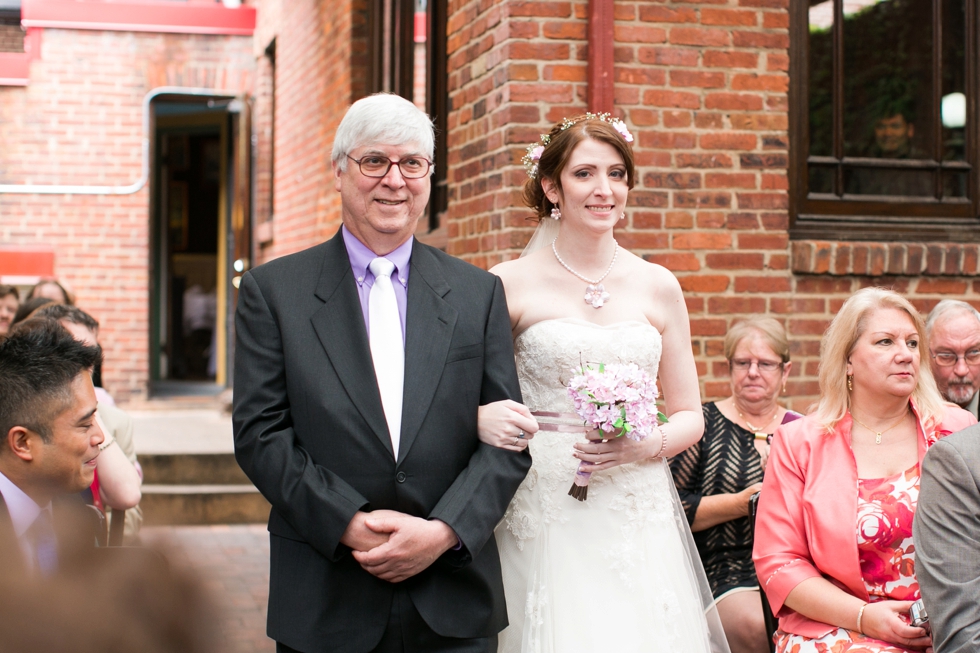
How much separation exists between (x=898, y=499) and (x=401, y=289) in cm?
155

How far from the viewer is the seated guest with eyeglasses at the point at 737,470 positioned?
11.6 ft

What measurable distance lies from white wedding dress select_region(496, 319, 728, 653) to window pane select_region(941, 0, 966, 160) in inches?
128

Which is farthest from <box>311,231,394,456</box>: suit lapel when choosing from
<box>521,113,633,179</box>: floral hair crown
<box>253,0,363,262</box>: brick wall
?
<box>253,0,363,262</box>: brick wall

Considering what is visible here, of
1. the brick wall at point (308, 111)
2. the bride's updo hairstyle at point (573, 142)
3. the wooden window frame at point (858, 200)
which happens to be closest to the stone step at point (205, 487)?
the brick wall at point (308, 111)

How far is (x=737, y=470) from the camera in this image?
12.1ft

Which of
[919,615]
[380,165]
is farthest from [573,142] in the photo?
[919,615]

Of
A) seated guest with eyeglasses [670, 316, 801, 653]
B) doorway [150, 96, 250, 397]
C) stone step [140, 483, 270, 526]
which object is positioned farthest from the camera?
doorway [150, 96, 250, 397]

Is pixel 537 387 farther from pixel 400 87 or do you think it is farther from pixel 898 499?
pixel 400 87

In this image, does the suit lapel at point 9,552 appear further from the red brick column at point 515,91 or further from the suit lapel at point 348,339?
the red brick column at point 515,91

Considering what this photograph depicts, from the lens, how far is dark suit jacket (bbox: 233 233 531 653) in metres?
2.31

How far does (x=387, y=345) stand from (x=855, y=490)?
4.75 ft

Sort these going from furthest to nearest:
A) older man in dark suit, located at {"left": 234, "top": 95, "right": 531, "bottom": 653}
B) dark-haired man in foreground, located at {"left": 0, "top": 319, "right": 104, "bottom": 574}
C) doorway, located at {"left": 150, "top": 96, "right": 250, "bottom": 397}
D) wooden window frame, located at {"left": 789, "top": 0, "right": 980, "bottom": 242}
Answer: doorway, located at {"left": 150, "top": 96, "right": 250, "bottom": 397} → wooden window frame, located at {"left": 789, "top": 0, "right": 980, "bottom": 242} → older man in dark suit, located at {"left": 234, "top": 95, "right": 531, "bottom": 653} → dark-haired man in foreground, located at {"left": 0, "top": 319, "right": 104, "bottom": 574}

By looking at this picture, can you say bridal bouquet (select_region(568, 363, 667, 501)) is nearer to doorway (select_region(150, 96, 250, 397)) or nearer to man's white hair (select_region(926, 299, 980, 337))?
man's white hair (select_region(926, 299, 980, 337))

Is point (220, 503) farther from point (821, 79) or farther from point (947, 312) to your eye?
point (947, 312)
